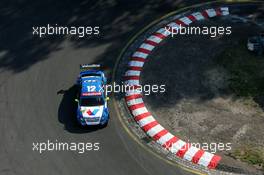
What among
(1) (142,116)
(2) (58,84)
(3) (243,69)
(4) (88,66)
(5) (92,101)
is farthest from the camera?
(3) (243,69)

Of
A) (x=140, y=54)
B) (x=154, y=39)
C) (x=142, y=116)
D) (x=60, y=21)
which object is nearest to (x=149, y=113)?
(x=142, y=116)

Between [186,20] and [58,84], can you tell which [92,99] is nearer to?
[58,84]

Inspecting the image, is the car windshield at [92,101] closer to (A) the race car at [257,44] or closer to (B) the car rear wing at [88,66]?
(B) the car rear wing at [88,66]

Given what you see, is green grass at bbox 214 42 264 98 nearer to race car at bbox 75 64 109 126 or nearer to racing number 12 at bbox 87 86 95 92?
race car at bbox 75 64 109 126

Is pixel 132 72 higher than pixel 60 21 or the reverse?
the reverse

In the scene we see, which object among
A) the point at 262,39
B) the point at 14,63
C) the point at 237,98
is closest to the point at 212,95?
the point at 237,98

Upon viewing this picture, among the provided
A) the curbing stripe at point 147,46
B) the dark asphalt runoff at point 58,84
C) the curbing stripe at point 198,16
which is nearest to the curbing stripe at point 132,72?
the dark asphalt runoff at point 58,84

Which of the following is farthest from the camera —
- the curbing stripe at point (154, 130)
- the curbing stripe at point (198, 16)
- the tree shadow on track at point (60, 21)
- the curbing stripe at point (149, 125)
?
the curbing stripe at point (198, 16)
